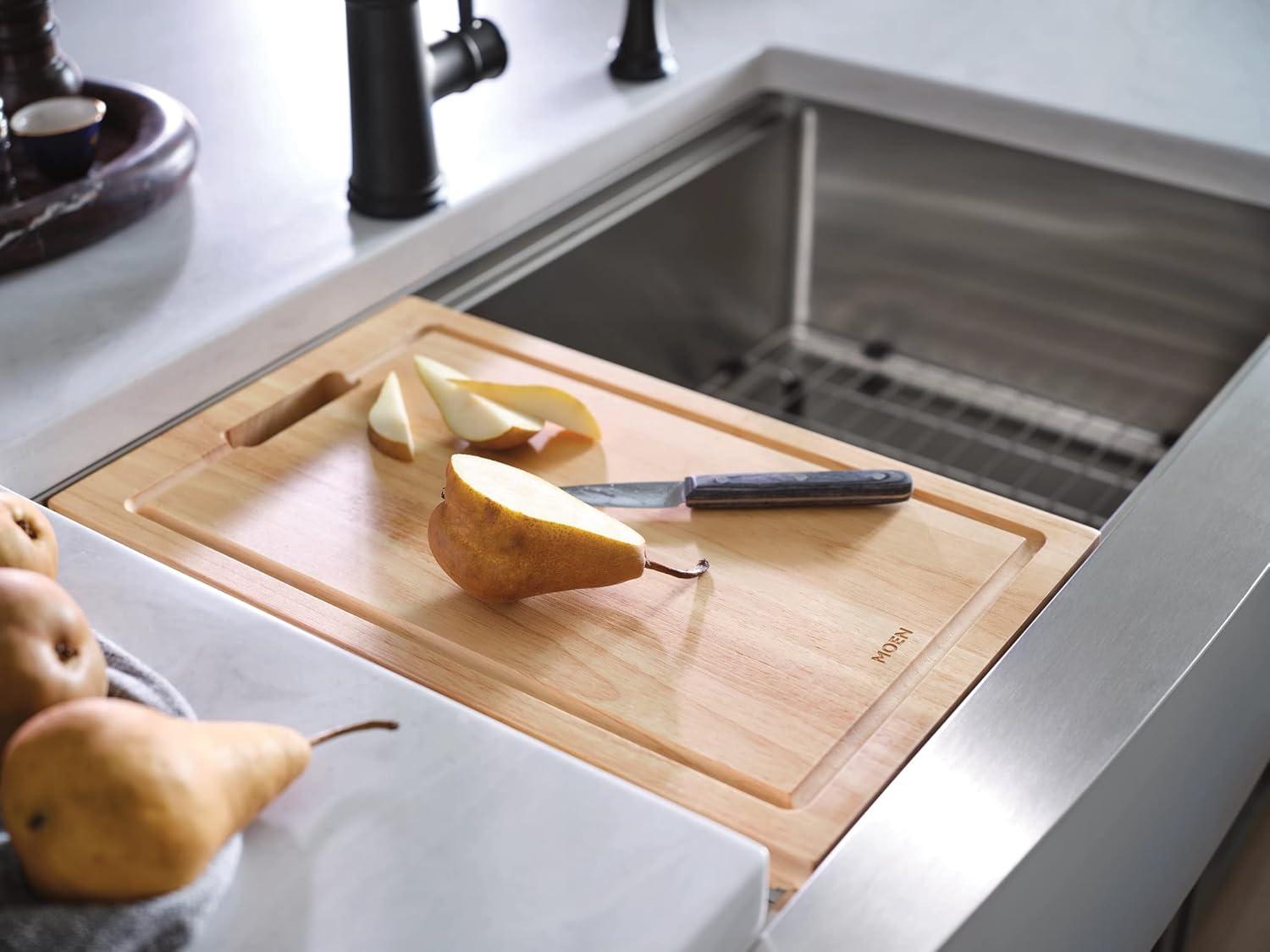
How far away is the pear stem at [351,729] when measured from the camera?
0.60m

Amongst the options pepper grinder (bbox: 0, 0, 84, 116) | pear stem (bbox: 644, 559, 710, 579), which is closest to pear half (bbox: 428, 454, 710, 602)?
pear stem (bbox: 644, 559, 710, 579)

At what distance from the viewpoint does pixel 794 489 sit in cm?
83

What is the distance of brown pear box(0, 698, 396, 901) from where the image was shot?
1.59ft

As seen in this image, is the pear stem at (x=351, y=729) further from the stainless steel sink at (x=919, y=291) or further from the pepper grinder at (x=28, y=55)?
the pepper grinder at (x=28, y=55)

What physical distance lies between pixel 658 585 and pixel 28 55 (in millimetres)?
665

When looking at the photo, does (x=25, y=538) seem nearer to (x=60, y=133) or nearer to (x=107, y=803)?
(x=107, y=803)

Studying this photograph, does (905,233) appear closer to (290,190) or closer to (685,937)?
(290,190)

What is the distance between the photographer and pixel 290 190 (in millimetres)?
1145

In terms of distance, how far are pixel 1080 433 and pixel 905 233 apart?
0.26 metres

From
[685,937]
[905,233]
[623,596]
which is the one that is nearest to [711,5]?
[905,233]

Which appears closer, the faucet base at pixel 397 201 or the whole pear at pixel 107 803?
the whole pear at pixel 107 803

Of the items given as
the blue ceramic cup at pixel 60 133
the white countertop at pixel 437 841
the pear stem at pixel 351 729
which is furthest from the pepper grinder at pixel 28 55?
the pear stem at pixel 351 729

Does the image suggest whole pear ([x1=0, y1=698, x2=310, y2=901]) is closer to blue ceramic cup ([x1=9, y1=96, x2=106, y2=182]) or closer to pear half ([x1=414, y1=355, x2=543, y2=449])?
pear half ([x1=414, y1=355, x2=543, y2=449])

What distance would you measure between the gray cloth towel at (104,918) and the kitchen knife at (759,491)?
0.36m
